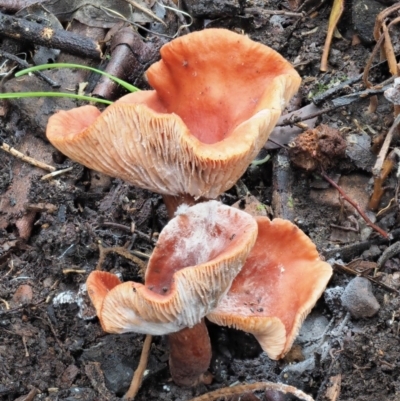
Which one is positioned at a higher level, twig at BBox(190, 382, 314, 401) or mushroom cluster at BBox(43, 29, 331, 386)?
mushroom cluster at BBox(43, 29, 331, 386)

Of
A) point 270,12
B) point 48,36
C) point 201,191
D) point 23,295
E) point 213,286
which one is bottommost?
point 23,295

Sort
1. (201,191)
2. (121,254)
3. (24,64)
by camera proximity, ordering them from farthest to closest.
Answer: (24,64) → (121,254) → (201,191)

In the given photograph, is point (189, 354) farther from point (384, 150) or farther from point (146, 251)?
point (384, 150)

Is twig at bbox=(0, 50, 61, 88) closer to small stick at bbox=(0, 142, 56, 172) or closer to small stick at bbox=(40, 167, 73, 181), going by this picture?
small stick at bbox=(0, 142, 56, 172)

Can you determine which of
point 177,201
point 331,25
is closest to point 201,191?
point 177,201

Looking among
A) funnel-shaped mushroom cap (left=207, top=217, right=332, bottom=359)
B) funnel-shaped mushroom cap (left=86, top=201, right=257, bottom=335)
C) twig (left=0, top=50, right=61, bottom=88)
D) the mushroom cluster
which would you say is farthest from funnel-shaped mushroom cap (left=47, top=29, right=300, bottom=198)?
twig (left=0, top=50, right=61, bottom=88)
